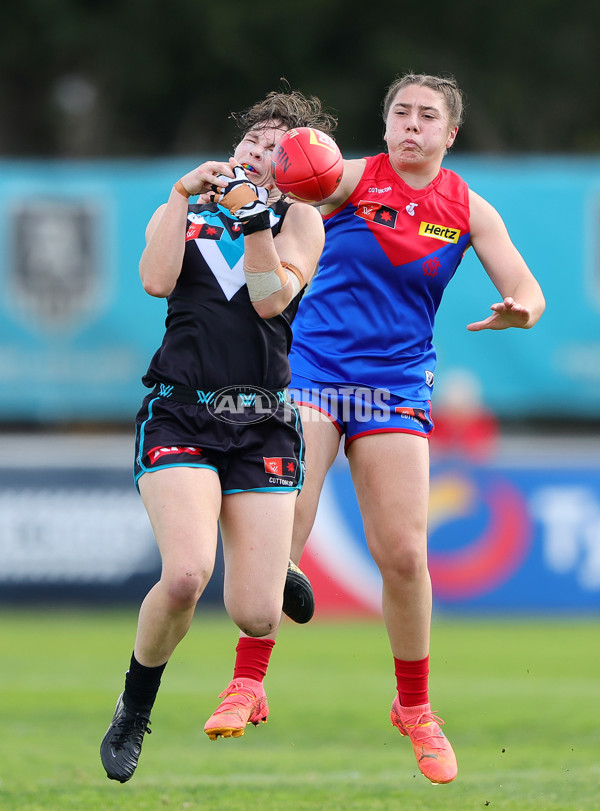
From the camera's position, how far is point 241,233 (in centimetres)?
519

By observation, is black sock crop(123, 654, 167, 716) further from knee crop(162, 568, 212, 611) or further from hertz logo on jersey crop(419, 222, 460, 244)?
hertz logo on jersey crop(419, 222, 460, 244)

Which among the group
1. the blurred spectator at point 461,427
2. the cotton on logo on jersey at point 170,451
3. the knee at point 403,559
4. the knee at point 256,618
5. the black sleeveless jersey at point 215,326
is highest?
the black sleeveless jersey at point 215,326

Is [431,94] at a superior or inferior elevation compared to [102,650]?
superior

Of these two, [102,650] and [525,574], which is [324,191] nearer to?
[102,650]

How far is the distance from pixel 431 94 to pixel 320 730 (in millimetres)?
4564

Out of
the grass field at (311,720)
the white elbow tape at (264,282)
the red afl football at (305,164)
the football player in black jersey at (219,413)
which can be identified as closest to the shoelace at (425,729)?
the grass field at (311,720)

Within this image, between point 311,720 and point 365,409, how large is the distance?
3.92 m

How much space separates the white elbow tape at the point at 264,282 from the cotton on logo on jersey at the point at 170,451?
62cm

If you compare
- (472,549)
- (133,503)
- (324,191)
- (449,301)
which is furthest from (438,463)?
(324,191)

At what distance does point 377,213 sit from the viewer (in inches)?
219

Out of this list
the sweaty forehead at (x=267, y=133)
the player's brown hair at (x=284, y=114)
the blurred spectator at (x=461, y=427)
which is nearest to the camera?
the sweaty forehead at (x=267, y=133)

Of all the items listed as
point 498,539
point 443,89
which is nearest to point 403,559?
point 443,89

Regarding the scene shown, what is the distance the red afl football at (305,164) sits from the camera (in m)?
5.12

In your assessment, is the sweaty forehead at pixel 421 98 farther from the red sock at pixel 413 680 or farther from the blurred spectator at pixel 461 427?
the blurred spectator at pixel 461 427
